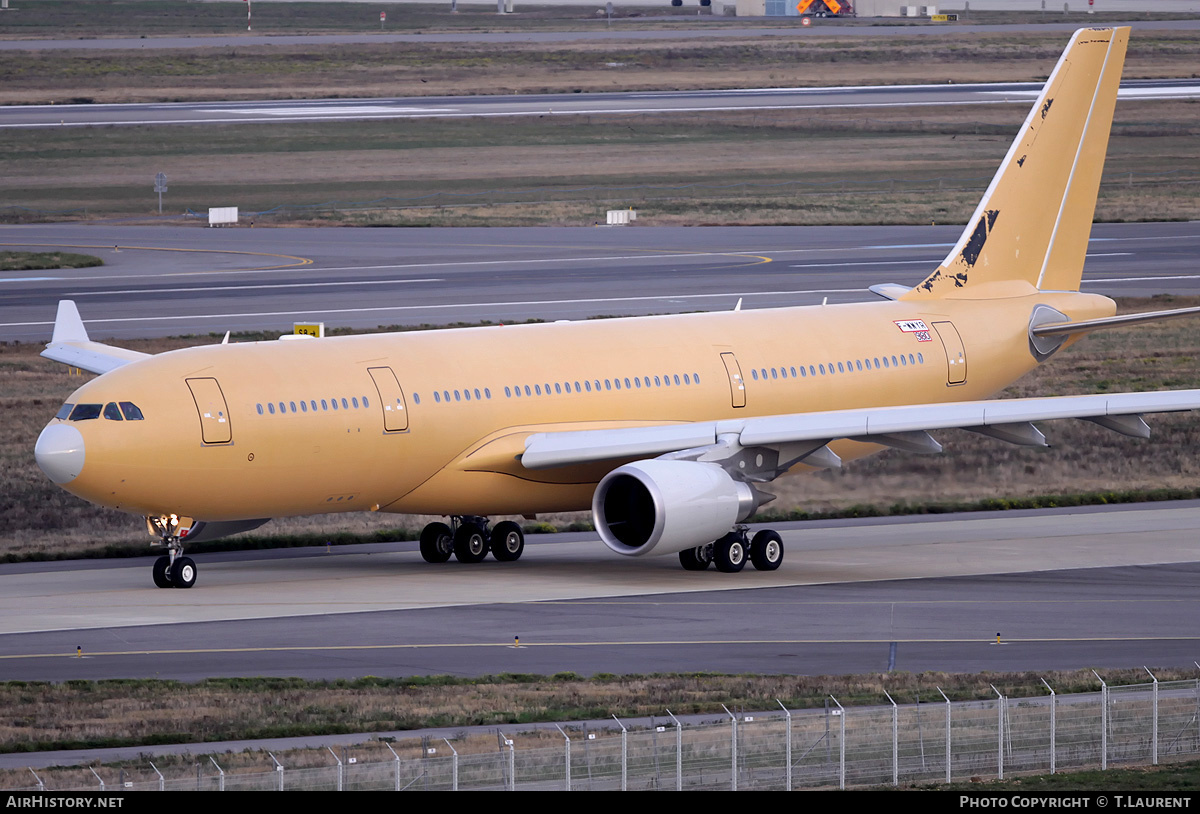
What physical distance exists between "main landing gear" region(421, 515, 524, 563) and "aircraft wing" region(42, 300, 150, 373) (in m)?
8.02

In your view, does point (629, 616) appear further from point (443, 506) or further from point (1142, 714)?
point (1142, 714)

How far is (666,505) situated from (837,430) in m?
4.12

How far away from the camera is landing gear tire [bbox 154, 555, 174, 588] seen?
125ft

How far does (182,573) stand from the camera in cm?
3816

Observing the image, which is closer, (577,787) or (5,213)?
(577,787)

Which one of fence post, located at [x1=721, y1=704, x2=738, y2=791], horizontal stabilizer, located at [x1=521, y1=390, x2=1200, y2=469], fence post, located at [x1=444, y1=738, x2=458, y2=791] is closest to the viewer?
fence post, located at [x1=444, y1=738, x2=458, y2=791]

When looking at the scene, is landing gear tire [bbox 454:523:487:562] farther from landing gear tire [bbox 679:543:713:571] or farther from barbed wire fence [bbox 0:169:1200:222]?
barbed wire fence [bbox 0:169:1200:222]

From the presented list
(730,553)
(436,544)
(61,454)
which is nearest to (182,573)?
(61,454)

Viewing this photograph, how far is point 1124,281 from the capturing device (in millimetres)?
84312

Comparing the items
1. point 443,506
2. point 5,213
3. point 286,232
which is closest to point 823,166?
point 286,232

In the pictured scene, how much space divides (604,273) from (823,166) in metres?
47.5

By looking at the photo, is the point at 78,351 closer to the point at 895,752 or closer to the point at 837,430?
the point at 837,430

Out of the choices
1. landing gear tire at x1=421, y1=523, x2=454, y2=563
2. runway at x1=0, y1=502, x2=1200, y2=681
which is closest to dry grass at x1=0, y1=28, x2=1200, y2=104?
landing gear tire at x1=421, y1=523, x2=454, y2=563
